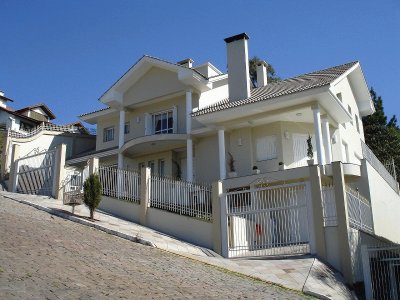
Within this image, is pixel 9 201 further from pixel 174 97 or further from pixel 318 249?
pixel 174 97

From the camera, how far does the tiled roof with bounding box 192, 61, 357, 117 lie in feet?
69.1

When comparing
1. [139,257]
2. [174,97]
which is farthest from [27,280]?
[174,97]

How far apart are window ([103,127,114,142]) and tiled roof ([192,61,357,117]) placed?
26.2 ft

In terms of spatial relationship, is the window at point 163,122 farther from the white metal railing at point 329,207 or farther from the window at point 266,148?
the white metal railing at point 329,207

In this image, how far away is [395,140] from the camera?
3928cm

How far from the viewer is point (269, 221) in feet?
47.4

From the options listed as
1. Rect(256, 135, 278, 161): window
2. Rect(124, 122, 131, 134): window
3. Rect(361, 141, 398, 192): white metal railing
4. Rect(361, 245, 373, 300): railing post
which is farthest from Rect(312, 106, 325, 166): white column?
Rect(124, 122, 131, 134): window

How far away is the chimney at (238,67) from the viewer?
24125 millimetres

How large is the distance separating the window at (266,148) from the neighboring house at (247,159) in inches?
1.9

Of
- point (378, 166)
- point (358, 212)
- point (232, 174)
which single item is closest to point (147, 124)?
point (232, 174)

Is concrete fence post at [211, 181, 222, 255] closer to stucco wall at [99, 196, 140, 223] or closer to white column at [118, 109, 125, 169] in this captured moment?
stucco wall at [99, 196, 140, 223]

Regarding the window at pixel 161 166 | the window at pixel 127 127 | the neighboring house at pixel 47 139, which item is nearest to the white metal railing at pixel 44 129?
the neighboring house at pixel 47 139

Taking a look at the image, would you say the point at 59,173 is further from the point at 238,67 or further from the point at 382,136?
the point at 382,136

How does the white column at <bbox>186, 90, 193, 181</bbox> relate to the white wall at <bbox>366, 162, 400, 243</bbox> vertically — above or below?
above
